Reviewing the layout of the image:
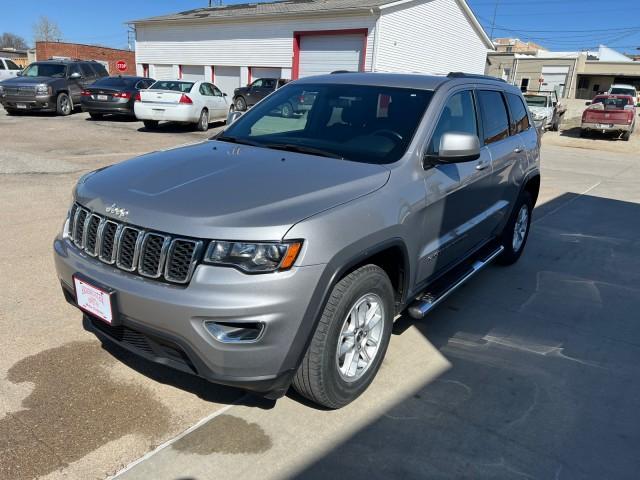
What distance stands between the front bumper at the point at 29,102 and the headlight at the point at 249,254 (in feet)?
56.9

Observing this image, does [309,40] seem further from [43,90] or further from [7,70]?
[7,70]

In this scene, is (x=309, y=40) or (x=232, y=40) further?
(x=232, y=40)

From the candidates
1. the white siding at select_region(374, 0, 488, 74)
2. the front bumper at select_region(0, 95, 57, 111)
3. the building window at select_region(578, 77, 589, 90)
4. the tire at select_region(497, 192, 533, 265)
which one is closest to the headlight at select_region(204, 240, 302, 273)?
the tire at select_region(497, 192, 533, 265)

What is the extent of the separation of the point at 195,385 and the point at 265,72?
82.3ft

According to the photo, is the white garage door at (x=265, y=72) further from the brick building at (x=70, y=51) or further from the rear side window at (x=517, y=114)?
the brick building at (x=70, y=51)

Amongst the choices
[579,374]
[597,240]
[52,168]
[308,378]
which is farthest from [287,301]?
[52,168]

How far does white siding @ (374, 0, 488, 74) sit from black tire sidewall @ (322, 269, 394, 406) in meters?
20.9

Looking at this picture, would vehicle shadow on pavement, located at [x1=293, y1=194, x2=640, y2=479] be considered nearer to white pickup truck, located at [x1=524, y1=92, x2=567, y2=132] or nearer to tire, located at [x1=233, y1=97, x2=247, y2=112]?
tire, located at [x1=233, y1=97, x2=247, y2=112]

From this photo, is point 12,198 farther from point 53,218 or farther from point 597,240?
point 597,240

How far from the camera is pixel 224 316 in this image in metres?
2.31

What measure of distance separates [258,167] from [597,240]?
18.1 feet

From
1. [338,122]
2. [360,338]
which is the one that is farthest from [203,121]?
[360,338]

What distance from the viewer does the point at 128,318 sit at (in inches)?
→ 99.3

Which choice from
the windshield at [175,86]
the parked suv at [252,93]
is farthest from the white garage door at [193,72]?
the windshield at [175,86]
